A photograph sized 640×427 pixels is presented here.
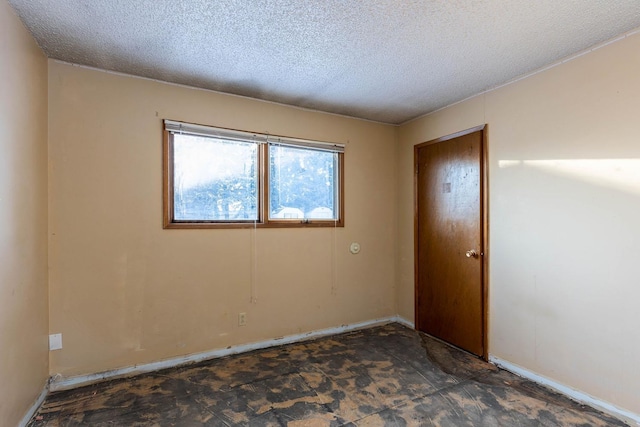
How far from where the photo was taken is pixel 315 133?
3.17m

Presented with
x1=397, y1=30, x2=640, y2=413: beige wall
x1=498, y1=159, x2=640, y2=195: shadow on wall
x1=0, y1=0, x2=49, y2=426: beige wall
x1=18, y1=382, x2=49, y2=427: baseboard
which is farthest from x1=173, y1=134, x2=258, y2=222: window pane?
x1=498, y1=159, x2=640, y2=195: shadow on wall

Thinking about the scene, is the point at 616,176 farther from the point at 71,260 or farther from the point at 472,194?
the point at 71,260

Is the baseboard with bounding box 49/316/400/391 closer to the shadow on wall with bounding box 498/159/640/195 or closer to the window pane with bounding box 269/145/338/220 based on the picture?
the window pane with bounding box 269/145/338/220

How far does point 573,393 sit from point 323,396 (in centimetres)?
168

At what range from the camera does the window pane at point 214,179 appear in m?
2.59

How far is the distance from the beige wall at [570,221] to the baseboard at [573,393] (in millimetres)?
35

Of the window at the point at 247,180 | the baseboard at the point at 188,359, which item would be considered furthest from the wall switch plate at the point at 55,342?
the window at the point at 247,180

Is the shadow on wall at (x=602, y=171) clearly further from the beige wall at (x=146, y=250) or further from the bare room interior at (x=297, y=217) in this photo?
the beige wall at (x=146, y=250)

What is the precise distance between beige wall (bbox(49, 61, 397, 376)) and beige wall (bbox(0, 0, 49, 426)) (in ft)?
0.43

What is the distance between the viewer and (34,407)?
190 cm

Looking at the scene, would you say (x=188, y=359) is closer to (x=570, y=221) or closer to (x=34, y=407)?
(x=34, y=407)

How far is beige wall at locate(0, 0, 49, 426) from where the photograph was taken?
157cm

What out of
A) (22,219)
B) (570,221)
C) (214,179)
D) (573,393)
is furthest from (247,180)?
(573,393)

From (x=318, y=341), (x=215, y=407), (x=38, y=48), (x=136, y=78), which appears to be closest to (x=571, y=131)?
(x=318, y=341)
